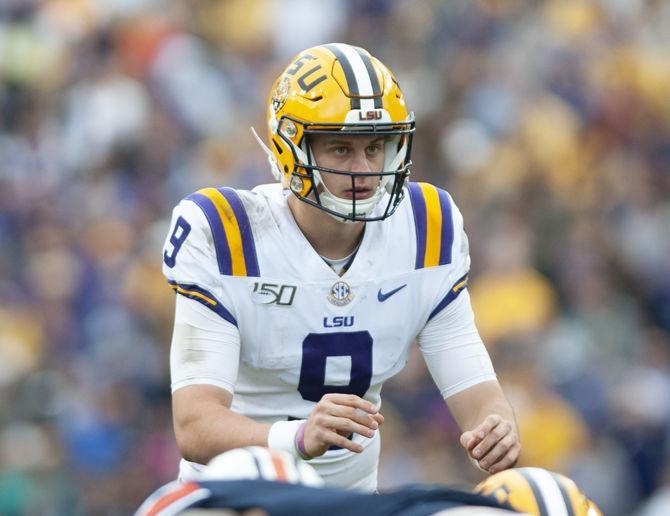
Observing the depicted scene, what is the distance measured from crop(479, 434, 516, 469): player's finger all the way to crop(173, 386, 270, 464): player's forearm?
0.67 metres

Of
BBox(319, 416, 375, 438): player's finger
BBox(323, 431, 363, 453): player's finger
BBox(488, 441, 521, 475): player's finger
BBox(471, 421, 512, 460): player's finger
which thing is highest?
BBox(319, 416, 375, 438): player's finger

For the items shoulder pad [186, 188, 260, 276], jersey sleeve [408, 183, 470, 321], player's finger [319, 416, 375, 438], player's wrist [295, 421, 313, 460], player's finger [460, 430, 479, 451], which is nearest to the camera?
player's finger [319, 416, 375, 438]

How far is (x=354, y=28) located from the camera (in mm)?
11609

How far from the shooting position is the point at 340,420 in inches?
160

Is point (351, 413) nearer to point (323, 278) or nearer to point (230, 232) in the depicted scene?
point (323, 278)

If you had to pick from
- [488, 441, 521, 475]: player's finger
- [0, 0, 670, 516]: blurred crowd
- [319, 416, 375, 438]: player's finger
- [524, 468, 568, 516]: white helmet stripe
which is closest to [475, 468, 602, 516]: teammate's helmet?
[524, 468, 568, 516]: white helmet stripe

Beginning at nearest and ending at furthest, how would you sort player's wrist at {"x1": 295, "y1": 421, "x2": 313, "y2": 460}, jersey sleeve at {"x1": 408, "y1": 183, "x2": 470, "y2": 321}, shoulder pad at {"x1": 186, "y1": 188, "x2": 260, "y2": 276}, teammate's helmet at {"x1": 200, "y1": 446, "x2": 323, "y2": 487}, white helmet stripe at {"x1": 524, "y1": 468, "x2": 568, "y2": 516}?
teammate's helmet at {"x1": 200, "y1": 446, "x2": 323, "y2": 487} → white helmet stripe at {"x1": 524, "y1": 468, "x2": 568, "y2": 516} → player's wrist at {"x1": 295, "y1": 421, "x2": 313, "y2": 460} → shoulder pad at {"x1": 186, "y1": 188, "x2": 260, "y2": 276} → jersey sleeve at {"x1": 408, "y1": 183, "x2": 470, "y2": 321}

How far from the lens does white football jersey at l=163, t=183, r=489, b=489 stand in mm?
4746

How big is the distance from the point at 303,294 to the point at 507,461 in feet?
2.89

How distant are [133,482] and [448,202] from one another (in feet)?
13.5

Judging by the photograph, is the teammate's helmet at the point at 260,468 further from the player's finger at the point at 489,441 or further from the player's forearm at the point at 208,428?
the player's finger at the point at 489,441

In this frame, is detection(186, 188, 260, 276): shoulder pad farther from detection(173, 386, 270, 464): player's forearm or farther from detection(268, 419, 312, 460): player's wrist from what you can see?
detection(268, 419, 312, 460): player's wrist

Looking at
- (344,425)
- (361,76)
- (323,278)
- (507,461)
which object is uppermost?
(361,76)

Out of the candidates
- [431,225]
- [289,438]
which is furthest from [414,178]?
[289,438]
